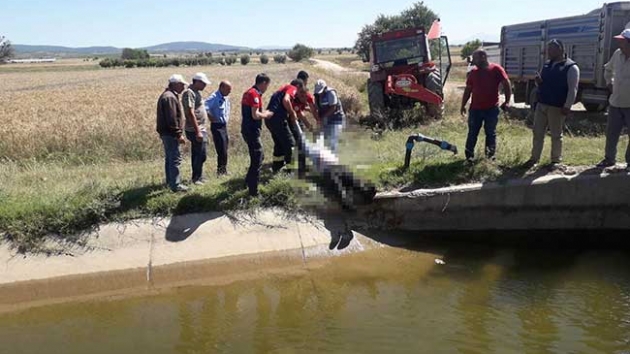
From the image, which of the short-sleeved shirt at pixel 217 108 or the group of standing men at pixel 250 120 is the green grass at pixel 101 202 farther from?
the short-sleeved shirt at pixel 217 108

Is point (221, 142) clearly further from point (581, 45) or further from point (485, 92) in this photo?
point (581, 45)

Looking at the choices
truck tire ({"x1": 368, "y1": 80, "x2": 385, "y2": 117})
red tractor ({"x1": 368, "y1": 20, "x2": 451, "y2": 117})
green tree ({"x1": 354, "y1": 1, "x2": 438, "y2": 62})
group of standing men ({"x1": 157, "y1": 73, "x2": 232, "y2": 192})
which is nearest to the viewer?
group of standing men ({"x1": 157, "y1": 73, "x2": 232, "y2": 192})

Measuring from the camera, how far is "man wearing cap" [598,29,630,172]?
683cm

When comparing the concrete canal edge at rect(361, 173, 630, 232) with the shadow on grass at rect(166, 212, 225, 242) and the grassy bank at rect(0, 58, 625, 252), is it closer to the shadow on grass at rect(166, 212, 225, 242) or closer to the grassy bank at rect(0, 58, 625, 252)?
the grassy bank at rect(0, 58, 625, 252)

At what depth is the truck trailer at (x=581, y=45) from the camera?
12.0m

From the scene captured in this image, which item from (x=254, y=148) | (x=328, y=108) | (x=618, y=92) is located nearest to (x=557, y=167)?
(x=618, y=92)

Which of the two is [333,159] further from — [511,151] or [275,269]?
[511,151]

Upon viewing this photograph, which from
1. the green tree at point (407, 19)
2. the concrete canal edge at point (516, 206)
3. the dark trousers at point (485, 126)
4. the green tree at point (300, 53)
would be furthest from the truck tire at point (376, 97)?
the green tree at point (300, 53)

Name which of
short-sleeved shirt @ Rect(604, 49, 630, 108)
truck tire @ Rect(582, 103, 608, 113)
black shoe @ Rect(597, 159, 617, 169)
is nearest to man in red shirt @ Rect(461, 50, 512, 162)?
short-sleeved shirt @ Rect(604, 49, 630, 108)

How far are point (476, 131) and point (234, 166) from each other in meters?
3.76

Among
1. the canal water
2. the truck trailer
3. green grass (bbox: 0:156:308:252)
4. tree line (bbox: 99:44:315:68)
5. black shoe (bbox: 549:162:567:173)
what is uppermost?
tree line (bbox: 99:44:315:68)

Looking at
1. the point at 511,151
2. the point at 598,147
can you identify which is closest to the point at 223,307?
the point at 511,151

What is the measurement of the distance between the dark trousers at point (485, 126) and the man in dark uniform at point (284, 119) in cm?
240

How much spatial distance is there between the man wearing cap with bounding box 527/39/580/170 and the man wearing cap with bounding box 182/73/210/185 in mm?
4429
